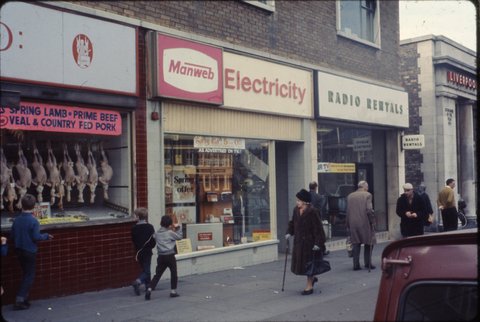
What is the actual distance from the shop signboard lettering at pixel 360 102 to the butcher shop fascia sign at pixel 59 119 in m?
5.98

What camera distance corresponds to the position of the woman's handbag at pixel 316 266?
8367mm

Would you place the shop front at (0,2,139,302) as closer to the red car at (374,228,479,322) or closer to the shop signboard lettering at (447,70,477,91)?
the red car at (374,228,479,322)

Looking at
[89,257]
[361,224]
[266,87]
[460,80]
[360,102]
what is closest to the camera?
[89,257]

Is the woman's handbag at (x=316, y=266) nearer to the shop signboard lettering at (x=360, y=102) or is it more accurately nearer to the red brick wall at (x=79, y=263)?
the red brick wall at (x=79, y=263)

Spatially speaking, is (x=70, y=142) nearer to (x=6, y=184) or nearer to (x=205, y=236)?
(x=6, y=184)

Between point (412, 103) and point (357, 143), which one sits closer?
point (357, 143)

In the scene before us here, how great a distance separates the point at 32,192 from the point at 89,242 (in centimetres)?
A: 117

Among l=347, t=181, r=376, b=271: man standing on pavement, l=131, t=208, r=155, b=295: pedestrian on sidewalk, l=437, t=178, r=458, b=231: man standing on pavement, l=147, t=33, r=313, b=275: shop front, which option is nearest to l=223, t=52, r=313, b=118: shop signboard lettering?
l=147, t=33, r=313, b=275: shop front

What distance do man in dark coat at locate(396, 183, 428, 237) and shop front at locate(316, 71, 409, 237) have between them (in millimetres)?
2003

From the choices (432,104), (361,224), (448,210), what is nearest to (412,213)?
(361,224)

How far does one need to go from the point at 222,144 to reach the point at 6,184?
14.6 feet

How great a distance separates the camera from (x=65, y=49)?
A: 8.38m

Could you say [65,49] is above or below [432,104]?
below

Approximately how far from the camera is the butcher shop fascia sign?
7934 millimetres
